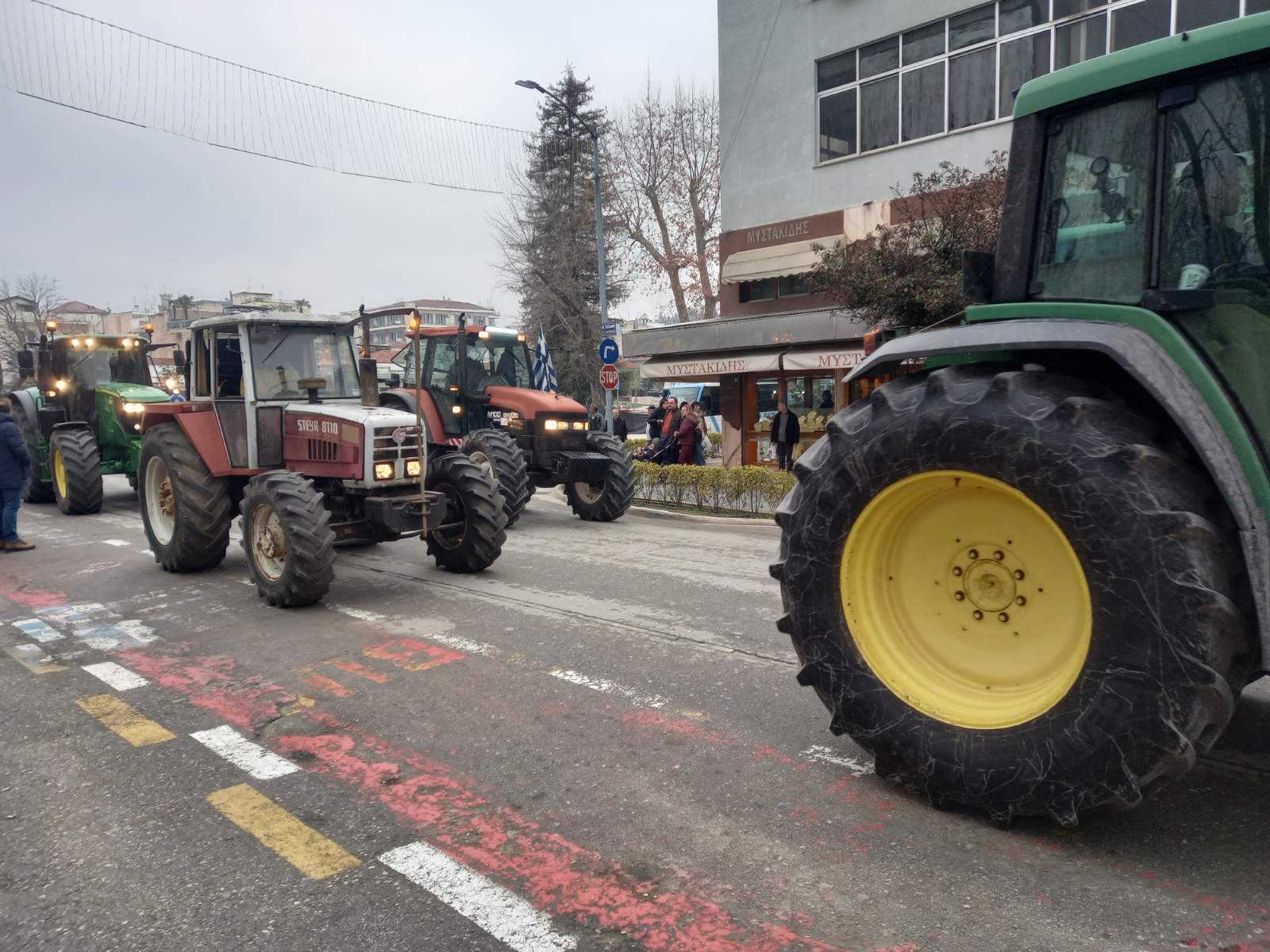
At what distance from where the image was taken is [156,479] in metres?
9.20

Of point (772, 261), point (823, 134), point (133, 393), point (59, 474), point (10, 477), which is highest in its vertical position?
point (823, 134)

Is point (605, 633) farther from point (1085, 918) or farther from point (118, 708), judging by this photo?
point (1085, 918)

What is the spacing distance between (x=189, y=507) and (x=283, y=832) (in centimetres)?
567

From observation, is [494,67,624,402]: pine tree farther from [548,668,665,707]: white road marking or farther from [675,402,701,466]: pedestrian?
[548,668,665,707]: white road marking

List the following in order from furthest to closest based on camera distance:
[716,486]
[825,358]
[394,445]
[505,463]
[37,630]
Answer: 1. [825,358]
2. [716,486]
3. [505,463]
4. [394,445]
5. [37,630]

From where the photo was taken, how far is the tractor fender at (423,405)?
11578 mm

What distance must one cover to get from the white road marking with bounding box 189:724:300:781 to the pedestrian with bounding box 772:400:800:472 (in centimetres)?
1310

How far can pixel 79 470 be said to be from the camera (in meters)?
12.9

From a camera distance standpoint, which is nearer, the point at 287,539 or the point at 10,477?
the point at 287,539

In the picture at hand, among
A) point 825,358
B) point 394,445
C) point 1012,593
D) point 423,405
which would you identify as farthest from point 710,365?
point 1012,593

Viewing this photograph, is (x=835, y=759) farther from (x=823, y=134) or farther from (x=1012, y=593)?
(x=823, y=134)

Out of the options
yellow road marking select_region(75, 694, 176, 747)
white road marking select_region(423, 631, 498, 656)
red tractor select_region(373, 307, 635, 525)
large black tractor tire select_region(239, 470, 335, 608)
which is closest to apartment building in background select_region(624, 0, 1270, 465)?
red tractor select_region(373, 307, 635, 525)

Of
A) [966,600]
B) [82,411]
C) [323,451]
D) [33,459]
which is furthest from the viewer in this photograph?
Result: [33,459]

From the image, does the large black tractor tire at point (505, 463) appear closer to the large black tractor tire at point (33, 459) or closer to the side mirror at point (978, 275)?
the side mirror at point (978, 275)
